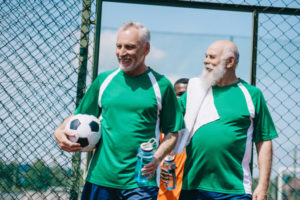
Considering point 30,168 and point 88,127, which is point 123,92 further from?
point 30,168

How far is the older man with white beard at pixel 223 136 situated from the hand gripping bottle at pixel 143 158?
Result: 1.72ft

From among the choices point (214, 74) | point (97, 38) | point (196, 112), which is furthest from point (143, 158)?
point (97, 38)

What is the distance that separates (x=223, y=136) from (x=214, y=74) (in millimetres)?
534

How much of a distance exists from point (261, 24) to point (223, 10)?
409 mm

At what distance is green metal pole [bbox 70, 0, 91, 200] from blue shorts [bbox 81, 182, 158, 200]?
2.32 feet

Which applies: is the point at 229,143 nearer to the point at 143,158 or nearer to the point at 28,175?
the point at 143,158

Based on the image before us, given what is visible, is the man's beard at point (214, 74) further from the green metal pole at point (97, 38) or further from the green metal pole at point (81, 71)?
the green metal pole at point (81, 71)

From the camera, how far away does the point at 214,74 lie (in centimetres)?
250

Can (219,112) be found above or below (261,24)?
below

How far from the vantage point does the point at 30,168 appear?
9.77 ft

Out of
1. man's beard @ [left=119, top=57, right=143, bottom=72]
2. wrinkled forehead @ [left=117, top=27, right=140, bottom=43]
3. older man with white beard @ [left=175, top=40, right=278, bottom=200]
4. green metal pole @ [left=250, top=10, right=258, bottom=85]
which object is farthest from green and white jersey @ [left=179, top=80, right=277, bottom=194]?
wrinkled forehead @ [left=117, top=27, right=140, bottom=43]

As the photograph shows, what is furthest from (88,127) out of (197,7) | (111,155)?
(197,7)

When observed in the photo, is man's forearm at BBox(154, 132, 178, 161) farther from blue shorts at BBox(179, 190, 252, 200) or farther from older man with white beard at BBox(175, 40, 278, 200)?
blue shorts at BBox(179, 190, 252, 200)

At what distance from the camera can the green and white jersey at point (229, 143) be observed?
2.31 m
